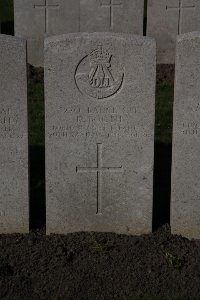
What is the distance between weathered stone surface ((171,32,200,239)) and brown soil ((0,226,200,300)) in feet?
0.60

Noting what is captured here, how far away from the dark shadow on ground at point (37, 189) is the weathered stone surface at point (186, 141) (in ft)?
3.84

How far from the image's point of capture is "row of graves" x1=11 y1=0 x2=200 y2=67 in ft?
37.2

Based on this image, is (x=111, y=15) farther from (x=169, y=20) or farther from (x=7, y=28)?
(x=7, y=28)

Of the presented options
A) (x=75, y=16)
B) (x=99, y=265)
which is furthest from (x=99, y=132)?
(x=75, y=16)

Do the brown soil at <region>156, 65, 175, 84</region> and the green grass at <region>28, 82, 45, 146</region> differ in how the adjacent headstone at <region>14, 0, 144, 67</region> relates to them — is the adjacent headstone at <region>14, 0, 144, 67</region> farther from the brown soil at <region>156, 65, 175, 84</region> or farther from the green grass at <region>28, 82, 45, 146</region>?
the green grass at <region>28, 82, 45, 146</region>

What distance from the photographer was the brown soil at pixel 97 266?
513 cm

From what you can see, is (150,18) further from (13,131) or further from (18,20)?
(13,131)

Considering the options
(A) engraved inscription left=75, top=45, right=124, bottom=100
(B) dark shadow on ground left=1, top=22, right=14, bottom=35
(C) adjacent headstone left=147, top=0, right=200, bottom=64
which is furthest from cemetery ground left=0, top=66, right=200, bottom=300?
(B) dark shadow on ground left=1, top=22, right=14, bottom=35

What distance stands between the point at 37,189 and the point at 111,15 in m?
5.31

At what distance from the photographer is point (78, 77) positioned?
18.0 ft

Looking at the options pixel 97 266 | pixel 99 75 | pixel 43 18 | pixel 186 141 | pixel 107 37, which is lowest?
pixel 97 266

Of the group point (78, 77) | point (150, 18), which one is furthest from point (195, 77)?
point (150, 18)

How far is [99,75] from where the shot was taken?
5453 mm

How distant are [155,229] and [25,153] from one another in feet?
4.17
